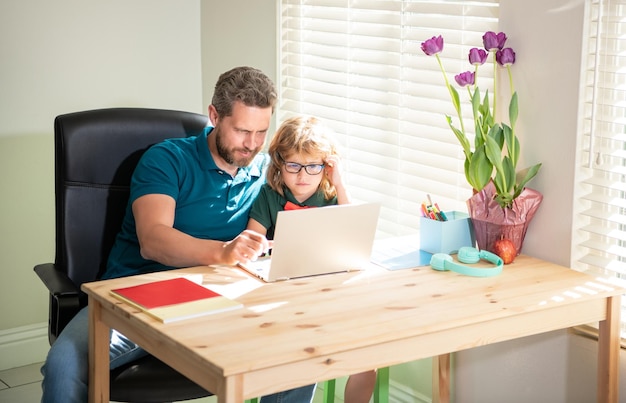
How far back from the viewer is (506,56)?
2461mm

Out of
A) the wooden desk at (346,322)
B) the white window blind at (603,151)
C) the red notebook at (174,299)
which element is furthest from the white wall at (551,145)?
the red notebook at (174,299)

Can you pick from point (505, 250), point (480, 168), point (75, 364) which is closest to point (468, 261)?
point (505, 250)

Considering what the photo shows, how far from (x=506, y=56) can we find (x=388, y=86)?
2.10 ft

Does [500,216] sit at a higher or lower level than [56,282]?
higher

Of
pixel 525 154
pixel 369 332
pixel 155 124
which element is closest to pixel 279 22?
pixel 155 124

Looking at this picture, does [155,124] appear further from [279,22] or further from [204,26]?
[204,26]

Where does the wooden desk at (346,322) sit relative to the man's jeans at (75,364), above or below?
above

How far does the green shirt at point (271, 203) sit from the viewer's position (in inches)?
104

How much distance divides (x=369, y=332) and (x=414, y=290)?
12.8 inches

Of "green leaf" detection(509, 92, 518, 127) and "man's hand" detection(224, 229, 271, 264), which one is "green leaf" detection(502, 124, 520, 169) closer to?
"green leaf" detection(509, 92, 518, 127)

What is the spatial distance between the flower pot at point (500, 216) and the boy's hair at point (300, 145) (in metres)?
0.42

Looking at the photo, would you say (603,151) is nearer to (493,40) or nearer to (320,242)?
(493,40)

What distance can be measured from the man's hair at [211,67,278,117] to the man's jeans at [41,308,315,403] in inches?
27.8

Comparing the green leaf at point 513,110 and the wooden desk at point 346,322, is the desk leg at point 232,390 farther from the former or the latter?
the green leaf at point 513,110
